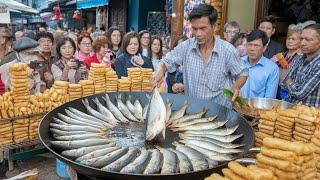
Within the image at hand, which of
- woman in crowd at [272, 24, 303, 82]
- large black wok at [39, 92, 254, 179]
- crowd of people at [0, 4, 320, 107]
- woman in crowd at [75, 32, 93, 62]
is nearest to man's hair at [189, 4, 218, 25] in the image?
crowd of people at [0, 4, 320, 107]

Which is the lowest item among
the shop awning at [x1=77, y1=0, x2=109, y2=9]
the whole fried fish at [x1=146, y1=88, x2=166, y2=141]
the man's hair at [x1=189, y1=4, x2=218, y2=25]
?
the whole fried fish at [x1=146, y1=88, x2=166, y2=141]

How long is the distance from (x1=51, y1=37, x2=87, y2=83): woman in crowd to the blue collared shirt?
8.81 feet

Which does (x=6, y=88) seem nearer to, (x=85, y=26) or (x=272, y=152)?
(x=272, y=152)

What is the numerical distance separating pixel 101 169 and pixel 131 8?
14.9 metres

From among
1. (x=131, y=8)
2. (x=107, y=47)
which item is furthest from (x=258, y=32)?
(x=131, y=8)

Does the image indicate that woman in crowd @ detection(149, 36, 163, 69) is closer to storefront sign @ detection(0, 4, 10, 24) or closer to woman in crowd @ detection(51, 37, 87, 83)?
woman in crowd @ detection(51, 37, 87, 83)

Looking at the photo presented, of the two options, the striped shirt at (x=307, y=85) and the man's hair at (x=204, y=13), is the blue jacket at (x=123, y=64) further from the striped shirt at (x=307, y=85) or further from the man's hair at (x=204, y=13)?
the striped shirt at (x=307, y=85)

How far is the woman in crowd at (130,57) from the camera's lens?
19.8 feet

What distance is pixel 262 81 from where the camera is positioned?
5.05m

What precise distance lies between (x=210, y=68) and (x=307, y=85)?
4.18ft

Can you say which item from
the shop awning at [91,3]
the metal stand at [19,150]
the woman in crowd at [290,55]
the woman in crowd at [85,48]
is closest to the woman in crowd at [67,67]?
the woman in crowd at [85,48]

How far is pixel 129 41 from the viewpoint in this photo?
6.27 m

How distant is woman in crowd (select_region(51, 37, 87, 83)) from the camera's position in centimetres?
538

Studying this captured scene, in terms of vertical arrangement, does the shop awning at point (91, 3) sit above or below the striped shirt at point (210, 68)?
above
